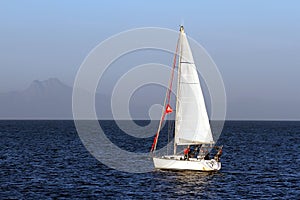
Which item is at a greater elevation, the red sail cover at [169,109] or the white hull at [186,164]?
the red sail cover at [169,109]

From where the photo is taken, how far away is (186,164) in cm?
5678

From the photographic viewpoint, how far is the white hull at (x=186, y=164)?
2231 inches

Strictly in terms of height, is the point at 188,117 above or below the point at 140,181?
above

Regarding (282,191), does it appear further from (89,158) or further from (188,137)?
(89,158)

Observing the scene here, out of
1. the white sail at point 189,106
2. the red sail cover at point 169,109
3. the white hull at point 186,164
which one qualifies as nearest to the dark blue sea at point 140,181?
the white hull at point 186,164

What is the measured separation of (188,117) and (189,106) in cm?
128

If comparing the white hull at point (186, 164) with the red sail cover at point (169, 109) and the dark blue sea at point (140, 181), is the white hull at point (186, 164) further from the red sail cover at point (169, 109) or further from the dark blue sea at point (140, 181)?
the red sail cover at point (169, 109)

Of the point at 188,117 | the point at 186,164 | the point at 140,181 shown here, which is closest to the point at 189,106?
the point at 188,117

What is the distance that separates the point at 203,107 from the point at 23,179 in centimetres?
2200

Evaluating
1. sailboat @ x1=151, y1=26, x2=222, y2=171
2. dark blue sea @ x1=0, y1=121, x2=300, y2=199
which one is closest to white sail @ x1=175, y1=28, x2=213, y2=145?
sailboat @ x1=151, y1=26, x2=222, y2=171

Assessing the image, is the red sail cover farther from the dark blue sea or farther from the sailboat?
the dark blue sea

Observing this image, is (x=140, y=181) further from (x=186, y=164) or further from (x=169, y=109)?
(x=169, y=109)

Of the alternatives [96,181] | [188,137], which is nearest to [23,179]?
[96,181]

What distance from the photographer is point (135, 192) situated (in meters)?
48.5
